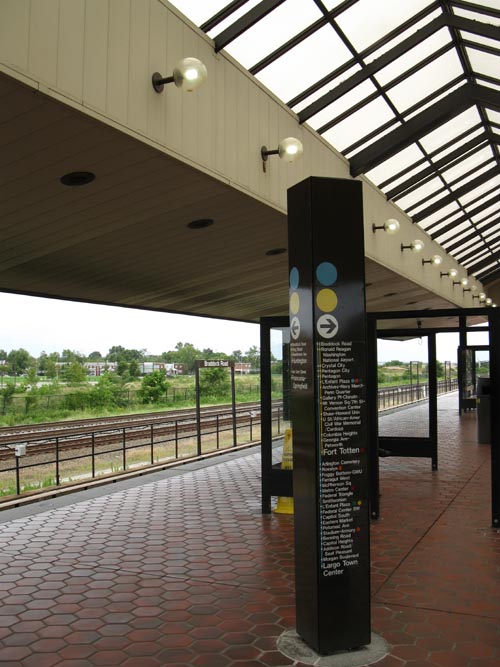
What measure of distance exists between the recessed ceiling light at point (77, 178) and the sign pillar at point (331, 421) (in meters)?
2.78

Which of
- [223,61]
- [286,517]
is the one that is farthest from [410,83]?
[286,517]

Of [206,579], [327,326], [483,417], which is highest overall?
[327,326]

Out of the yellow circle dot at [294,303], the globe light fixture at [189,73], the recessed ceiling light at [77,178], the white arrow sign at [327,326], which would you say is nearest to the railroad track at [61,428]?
the recessed ceiling light at [77,178]

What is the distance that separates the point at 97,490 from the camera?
8.27 metres

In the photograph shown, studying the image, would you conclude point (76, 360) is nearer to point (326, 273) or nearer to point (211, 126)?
point (211, 126)

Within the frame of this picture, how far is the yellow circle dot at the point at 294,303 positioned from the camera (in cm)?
375

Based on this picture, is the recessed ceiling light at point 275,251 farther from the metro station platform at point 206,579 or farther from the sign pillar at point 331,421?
the sign pillar at point 331,421

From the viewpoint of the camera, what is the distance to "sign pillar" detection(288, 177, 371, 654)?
355cm

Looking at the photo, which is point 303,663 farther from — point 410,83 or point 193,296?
point 193,296

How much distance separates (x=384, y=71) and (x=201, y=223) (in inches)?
123

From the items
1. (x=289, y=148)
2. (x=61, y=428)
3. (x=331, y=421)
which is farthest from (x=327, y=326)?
(x=61, y=428)

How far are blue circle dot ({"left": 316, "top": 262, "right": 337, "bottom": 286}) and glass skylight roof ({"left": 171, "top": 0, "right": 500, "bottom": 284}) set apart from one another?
12.0ft

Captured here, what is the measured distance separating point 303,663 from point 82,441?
13.6 metres

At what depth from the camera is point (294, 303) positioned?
12.4 feet
